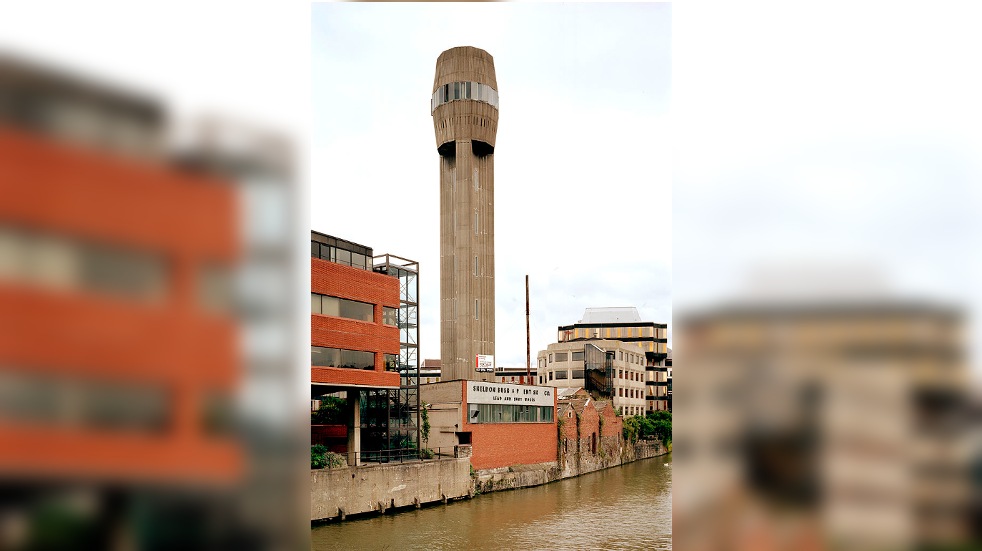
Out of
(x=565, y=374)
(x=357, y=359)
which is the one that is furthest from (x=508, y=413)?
(x=565, y=374)

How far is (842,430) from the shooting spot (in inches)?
47.4

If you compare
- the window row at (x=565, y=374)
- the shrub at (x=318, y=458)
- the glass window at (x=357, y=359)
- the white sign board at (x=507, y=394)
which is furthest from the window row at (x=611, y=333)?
the shrub at (x=318, y=458)

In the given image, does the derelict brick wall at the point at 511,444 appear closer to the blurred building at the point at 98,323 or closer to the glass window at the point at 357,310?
the glass window at the point at 357,310

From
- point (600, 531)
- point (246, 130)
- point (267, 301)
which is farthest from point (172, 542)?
point (600, 531)

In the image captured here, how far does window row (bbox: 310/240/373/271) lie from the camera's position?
1280 centimetres

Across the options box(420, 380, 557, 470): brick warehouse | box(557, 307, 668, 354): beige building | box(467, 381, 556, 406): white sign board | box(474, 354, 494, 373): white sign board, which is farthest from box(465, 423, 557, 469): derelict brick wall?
box(557, 307, 668, 354): beige building

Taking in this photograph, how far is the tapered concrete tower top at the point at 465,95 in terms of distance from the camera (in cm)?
2527

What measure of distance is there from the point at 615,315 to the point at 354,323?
30.4 m

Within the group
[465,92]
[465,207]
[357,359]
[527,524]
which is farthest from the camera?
→ [465,207]

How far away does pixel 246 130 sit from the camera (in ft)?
4.70

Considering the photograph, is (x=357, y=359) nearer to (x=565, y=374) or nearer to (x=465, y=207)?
(x=465, y=207)

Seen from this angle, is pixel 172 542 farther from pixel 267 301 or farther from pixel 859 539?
pixel 859 539

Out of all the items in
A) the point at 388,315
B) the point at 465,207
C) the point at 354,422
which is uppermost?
the point at 465,207

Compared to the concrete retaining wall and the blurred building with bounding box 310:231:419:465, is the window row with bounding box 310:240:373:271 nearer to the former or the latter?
the blurred building with bounding box 310:231:419:465
